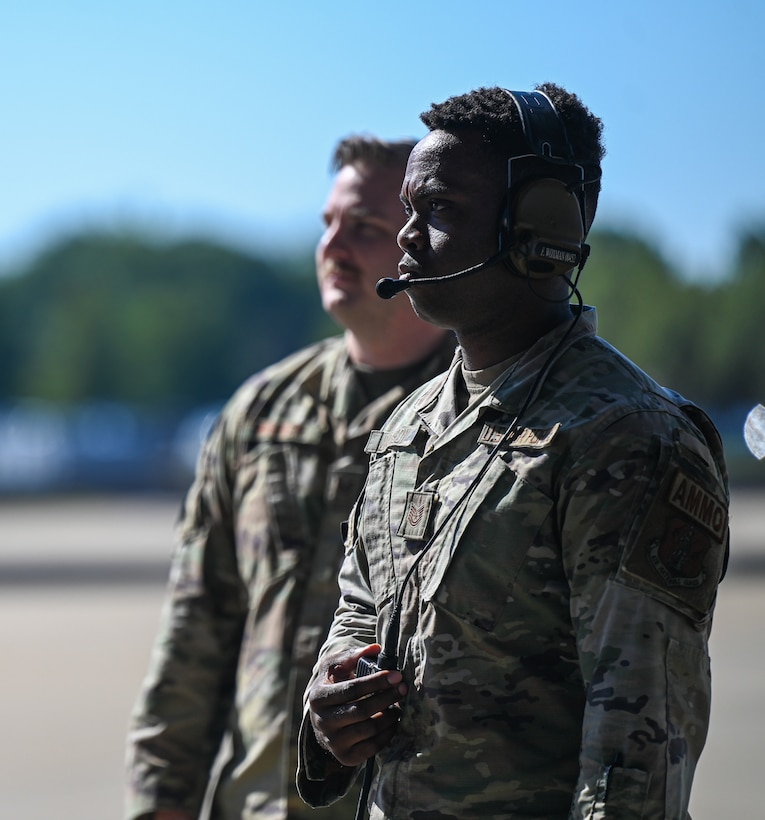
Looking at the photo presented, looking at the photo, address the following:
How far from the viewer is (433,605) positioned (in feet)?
6.43

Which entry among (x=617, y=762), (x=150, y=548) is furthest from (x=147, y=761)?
(x=150, y=548)

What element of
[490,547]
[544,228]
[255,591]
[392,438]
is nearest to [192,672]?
[255,591]

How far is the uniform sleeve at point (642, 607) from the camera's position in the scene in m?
1.74

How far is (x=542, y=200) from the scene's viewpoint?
6.62ft

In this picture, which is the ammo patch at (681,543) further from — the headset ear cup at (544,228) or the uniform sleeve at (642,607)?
the headset ear cup at (544,228)

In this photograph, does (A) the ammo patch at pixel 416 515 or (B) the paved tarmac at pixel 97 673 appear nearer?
(A) the ammo patch at pixel 416 515

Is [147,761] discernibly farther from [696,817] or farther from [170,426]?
[170,426]

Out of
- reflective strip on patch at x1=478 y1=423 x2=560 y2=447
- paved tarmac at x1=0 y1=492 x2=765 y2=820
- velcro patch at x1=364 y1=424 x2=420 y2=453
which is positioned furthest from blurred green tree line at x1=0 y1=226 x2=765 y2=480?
reflective strip on patch at x1=478 y1=423 x2=560 y2=447

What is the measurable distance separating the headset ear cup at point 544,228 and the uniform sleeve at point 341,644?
0.52m

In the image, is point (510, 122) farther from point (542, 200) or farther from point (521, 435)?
point (521, 435)

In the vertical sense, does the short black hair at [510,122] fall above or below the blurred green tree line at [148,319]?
above

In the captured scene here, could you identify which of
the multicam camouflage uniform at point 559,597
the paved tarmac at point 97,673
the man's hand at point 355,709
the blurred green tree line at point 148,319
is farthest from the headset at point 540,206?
the blurred green tree line at point 148,319

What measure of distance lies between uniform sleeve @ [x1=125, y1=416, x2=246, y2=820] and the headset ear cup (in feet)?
5.38

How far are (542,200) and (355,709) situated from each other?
2.65 ft
